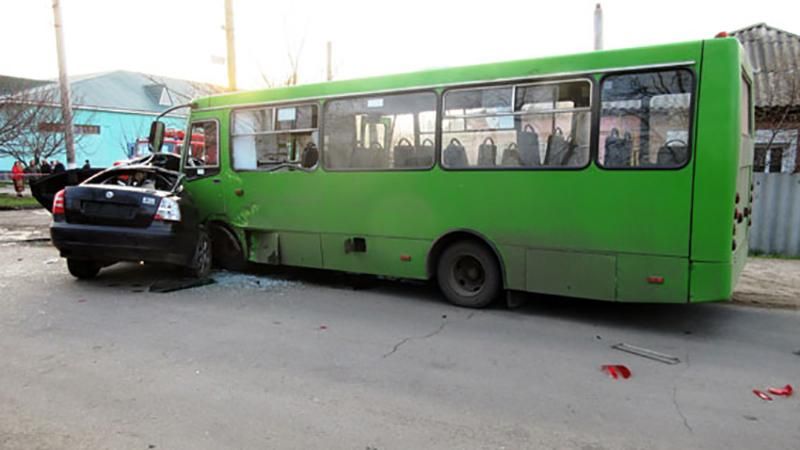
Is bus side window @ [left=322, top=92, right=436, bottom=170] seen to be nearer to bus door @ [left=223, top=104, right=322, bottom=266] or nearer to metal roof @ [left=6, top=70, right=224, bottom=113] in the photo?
bus door @ [left=223, top=104, right=322, bottom=266]

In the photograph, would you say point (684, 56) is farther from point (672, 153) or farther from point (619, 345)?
point (619, 345)

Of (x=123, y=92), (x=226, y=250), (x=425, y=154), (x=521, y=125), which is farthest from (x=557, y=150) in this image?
(x=123, y=92)

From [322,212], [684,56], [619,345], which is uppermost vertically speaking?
[684,56]

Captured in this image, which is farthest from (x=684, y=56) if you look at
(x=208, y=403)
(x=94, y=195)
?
(x=94, y=195)

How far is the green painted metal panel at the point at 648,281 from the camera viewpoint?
17.8ft

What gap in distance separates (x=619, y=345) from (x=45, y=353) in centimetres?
528

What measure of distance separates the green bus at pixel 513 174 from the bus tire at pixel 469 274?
2 cm

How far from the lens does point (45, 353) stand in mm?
4992

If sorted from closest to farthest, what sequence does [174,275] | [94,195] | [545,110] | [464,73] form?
[545,110]
[464,73]
[94,195]
[174,275]

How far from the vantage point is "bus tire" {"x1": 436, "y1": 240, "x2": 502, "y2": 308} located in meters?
6.53

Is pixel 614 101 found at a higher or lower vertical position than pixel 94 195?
higher

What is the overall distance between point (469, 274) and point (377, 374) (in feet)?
8.42

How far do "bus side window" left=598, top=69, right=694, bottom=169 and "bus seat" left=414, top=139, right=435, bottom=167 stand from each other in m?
1.99

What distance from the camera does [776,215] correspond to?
33.5 feet
